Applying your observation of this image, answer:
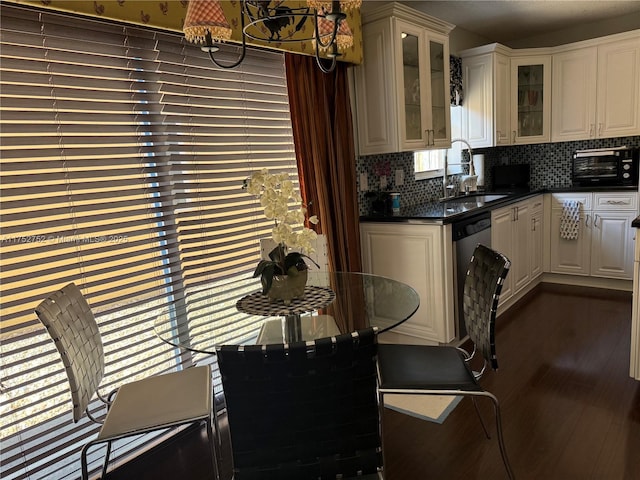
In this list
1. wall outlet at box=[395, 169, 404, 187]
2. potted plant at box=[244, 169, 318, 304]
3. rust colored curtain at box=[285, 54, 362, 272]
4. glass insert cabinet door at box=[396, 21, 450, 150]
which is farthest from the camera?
wall outlet at box=[395, 169, 404, 187]

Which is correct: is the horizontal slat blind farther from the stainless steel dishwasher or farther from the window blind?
the stainless steel dishwasher

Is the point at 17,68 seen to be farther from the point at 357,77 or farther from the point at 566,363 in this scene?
the point at 566,363

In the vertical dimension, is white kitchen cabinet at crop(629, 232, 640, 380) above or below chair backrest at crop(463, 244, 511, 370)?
below

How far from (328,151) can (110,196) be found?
1417 mm

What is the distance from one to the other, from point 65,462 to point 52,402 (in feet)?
0.98

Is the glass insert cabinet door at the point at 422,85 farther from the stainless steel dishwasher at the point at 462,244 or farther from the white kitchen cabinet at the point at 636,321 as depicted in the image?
the white kitchen cabinet at the point at 636,321

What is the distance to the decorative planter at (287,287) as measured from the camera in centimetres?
172

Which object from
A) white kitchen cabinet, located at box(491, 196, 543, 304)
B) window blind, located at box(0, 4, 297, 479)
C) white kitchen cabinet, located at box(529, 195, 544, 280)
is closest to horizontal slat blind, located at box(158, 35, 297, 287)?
window blind, located at box(0, 4, 297, 479)

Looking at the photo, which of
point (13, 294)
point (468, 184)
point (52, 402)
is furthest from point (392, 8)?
point (52, 402)

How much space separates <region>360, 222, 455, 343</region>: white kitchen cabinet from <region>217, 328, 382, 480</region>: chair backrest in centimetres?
186

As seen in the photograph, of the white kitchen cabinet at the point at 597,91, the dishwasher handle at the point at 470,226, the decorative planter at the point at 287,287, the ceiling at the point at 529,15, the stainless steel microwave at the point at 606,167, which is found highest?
the ceiling at the point at 529,15

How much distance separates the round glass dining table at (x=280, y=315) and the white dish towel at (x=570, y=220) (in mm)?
3069

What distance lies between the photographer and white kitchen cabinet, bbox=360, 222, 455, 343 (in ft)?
9.86

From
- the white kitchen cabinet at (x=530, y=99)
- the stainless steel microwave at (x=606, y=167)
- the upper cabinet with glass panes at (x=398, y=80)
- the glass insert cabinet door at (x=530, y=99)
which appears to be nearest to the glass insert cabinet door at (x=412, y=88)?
the upper cabinet with glass panes at (x=398, y=80)
